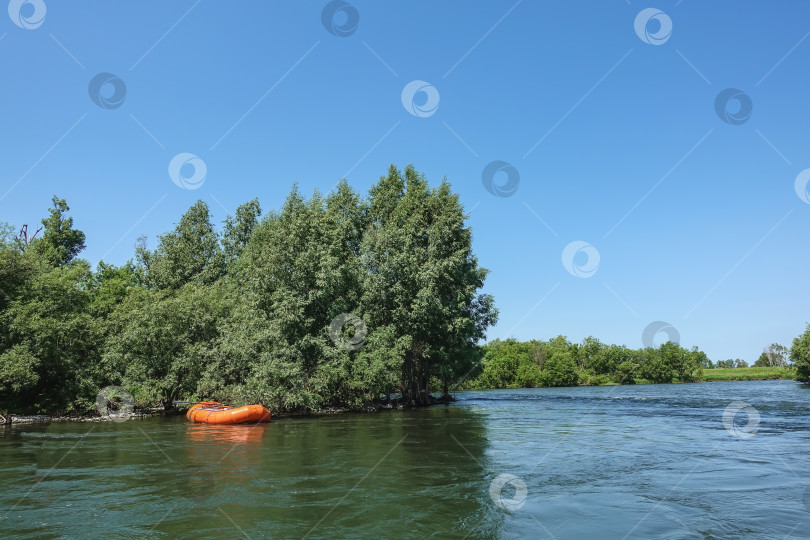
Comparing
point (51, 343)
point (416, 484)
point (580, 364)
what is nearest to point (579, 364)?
point (580, 364)

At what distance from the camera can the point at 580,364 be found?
4879 inches

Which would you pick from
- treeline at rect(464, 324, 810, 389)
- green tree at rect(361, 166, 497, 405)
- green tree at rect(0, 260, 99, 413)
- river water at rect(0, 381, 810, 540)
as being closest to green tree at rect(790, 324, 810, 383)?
treeline at rect(464, 324, 810, 389)

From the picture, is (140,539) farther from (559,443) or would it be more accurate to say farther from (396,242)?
(396,242)

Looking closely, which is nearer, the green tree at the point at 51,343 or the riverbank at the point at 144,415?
the green tree at the point at 51,343

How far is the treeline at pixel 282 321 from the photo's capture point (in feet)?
111

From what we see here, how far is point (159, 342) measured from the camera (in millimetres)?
37531

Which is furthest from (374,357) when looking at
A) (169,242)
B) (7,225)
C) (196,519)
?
(169,242)

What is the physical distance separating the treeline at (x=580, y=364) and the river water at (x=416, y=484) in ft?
295

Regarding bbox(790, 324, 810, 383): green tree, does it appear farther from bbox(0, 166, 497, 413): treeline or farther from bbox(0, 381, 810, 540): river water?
bbox(0, 381, 810, 540): river water

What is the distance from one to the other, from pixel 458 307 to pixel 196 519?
111ft

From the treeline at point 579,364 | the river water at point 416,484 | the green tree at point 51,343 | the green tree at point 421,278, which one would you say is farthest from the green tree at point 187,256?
the treeline at point 579,364

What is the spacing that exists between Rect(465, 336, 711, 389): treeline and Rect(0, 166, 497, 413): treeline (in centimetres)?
6969

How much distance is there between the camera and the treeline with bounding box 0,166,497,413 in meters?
33.8

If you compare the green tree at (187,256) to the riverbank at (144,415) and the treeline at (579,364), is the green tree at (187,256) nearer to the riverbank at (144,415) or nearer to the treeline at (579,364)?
the riverbank at (144,415)
